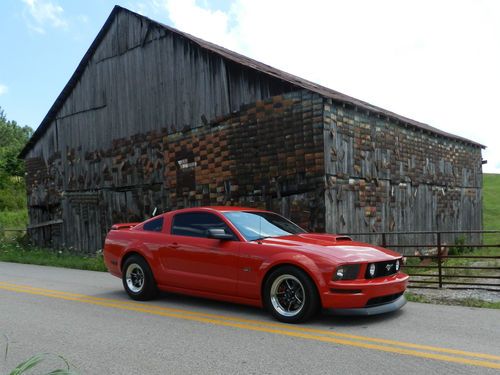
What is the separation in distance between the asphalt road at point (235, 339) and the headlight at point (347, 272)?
0.59 meters

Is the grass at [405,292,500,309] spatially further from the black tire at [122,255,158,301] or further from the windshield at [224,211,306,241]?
the black tire at [122,255,158,301]

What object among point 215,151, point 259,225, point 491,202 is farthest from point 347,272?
point 491,202

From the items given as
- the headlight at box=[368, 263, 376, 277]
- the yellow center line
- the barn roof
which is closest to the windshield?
the yellow center line

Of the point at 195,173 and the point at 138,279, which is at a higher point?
the point at 195,173

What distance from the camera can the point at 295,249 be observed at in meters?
6.33

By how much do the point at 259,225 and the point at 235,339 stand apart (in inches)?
83.8

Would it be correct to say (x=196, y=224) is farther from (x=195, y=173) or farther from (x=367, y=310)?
(x=195, y=173)

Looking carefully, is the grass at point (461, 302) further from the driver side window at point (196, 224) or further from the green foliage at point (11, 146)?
the green foliage at point (11, 146)

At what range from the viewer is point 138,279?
26.9 feet

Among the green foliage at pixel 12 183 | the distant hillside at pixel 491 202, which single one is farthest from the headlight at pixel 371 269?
the green foliage at pixel 12 183

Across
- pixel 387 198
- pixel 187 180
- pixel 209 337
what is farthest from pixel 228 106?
pixel 209 337

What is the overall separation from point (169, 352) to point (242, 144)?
350 inches

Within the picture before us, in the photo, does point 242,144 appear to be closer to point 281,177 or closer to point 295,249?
point 281,177

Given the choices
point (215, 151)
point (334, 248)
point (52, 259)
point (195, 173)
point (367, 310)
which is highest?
point (215, 151)
